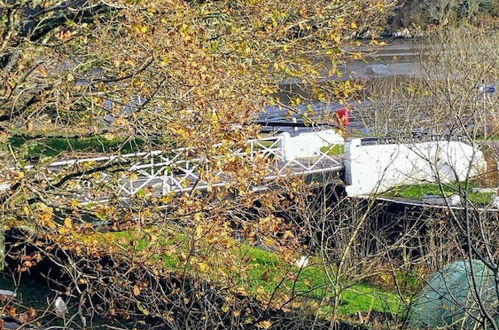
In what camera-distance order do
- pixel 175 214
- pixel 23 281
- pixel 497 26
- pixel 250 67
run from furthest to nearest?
pixel 497 26
pixel 23 281
pixel 250 67
pixel 175 214

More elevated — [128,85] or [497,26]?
[128,85]

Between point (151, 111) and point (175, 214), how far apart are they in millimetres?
1178

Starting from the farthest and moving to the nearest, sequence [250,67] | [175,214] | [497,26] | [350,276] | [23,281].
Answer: [497,26]
[23,281]
[250,67]
[175,214]
[350,276]

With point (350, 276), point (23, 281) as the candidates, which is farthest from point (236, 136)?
point (23, 281)

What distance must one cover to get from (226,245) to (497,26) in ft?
85.4

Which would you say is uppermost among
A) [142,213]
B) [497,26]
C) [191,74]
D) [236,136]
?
[191,74]

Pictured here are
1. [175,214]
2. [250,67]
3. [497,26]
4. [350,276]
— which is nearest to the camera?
[350,276]

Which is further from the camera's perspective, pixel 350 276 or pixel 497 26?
pixel 497 26

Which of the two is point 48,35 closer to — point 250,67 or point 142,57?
point 142,57

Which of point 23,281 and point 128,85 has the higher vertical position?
point 128,85

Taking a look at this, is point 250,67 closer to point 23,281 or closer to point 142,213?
point 142,213

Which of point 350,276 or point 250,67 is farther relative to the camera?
point 250,67

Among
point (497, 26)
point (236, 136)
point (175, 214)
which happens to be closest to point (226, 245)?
point (175, 214)

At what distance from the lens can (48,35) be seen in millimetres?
9898
